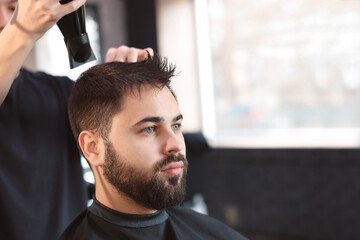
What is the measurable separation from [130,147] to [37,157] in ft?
1.30

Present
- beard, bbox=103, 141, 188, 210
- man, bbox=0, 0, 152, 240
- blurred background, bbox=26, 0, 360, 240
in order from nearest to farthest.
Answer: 1. beard, bbox=103, 141, 188, 210
2. man, bbox=0, 0, 152, 240
3. blurred background, bbox=26, 0, 360, 240

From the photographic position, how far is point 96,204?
1285 millimetres

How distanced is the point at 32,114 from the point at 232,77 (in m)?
3.17

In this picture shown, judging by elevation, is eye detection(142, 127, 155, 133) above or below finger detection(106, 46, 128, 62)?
below

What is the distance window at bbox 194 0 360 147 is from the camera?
3691mm

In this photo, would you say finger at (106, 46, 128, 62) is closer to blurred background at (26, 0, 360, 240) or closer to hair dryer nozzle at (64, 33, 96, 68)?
hair dryer nozzle at (64, 33, 96, 68)

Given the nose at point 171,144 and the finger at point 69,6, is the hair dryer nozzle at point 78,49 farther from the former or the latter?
the nose at point 171,144

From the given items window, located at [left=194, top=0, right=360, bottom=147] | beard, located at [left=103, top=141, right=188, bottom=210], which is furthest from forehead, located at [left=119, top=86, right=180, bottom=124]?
window, located at [left=194, top=0, right=360, bottom=147]

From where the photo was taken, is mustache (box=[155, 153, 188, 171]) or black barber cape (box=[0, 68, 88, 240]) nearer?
mustache (box=[155, 153, 188, 171])

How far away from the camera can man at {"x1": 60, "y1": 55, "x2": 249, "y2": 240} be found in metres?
1.16

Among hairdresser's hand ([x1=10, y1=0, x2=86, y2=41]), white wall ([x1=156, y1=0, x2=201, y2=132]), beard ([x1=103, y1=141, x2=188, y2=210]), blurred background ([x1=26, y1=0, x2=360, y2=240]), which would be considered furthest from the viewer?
white wall ([x1=156, y1=0, x2=201, y2=132])

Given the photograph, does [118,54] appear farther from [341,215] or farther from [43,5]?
[341,215]

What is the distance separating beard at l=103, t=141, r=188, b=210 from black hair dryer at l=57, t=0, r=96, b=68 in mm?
279

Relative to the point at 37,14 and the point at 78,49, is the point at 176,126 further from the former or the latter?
the point at 37,14
